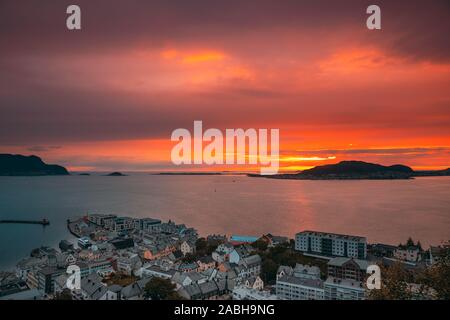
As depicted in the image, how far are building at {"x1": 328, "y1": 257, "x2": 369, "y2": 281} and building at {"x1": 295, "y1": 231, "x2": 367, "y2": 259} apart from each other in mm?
3377

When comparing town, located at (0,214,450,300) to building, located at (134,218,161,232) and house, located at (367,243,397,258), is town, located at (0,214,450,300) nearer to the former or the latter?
house, located at (367,243,397,258)

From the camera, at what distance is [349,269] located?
8539 millimetres

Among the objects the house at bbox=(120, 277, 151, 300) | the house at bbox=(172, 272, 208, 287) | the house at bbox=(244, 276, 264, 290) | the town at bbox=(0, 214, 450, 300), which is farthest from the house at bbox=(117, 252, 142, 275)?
the house at bbox=(244, 276, 264, 290)

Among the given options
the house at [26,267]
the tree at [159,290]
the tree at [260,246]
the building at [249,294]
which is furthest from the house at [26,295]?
the tree at [260,246]

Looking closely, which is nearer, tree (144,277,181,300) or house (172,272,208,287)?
tree (144,277,181,300)

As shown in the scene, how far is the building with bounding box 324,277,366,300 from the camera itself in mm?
6892

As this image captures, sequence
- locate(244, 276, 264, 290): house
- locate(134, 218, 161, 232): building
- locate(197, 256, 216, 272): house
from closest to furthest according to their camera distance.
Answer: locate(244, 276, 264, 290): house
locate(197, 256, 216, 272): house
locate(134, 218, 161, 232): building

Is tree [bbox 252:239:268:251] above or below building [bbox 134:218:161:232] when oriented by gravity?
above

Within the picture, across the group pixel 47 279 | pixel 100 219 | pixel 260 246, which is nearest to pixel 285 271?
pixel 260 246

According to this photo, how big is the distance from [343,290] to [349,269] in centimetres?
A: 170

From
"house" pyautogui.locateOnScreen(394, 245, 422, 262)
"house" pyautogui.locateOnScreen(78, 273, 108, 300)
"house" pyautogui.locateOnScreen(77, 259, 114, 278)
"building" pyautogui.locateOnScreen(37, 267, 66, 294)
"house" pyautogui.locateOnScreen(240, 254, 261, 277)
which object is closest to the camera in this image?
"house" pyautogui.locateOnScreen(78, 273, 108, 300)

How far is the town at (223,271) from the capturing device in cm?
689

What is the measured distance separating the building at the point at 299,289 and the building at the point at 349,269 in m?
1.30
